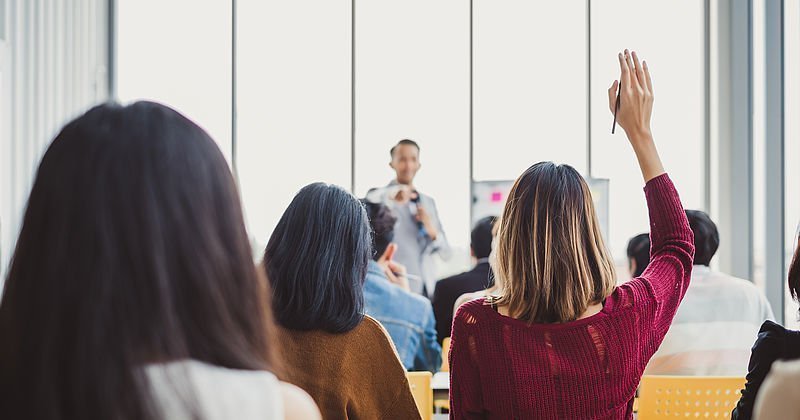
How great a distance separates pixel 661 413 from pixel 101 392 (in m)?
2.30

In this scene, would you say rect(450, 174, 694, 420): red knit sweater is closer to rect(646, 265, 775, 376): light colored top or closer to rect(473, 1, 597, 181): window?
rect(646, 265, 775, 376): light colored top

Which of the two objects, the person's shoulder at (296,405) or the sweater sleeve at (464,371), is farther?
the sweater sleeve at (464,371)

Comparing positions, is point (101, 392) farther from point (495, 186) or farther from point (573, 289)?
point (495, 186)

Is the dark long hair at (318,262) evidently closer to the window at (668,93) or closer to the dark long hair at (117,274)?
the dark long hair at (117,274)

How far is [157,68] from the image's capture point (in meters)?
6.46

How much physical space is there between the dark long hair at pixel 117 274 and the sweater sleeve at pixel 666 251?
1107mm

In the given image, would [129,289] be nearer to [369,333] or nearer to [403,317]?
[369,333]

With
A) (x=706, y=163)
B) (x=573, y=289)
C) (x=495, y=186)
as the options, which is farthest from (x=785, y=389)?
(x=706, y=163)

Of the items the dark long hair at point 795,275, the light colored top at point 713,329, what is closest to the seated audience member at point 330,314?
the dark long hair at point 795,275

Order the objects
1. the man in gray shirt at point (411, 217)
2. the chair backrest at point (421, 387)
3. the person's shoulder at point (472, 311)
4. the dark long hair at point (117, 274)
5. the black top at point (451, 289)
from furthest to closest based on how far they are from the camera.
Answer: the man in gray shirt at point (411, 217)
the black top at point (451, 289)
the chair backrest at point (421, 387)
the person's shoulder at point (472, 311)
the dark long hair at point (117, 274)

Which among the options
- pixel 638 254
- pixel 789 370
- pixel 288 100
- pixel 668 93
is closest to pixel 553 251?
pixel 789 370

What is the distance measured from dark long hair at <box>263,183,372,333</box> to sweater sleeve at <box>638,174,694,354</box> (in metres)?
0.68

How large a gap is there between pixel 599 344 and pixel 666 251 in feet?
0.86

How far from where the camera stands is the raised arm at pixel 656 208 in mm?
1535
